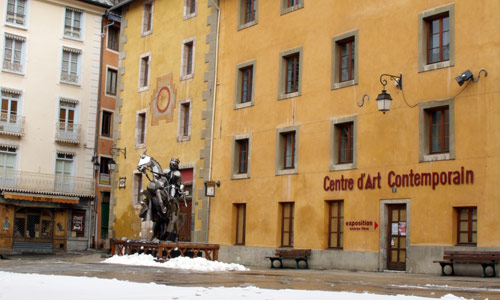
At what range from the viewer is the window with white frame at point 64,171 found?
40656 mm

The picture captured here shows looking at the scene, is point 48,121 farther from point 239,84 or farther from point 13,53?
point 239,84

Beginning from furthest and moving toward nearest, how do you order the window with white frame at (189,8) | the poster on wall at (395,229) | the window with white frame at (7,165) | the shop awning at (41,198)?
the window with white frame at (7,165), the shop awning at (41,198), the window with white frame at (189,8), the poster on wall at (395,229)

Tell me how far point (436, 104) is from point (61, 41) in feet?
85.1

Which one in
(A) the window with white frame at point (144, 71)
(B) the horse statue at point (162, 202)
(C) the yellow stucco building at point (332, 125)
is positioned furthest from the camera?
(A) the window with white frame at point (144, 71)

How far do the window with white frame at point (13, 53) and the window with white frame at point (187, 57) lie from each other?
12.0m

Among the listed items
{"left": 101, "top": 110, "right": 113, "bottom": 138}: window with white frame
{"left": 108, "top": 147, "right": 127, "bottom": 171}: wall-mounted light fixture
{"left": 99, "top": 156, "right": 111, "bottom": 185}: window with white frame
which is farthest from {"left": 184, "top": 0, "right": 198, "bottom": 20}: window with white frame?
{"left": 99, "top": 156, "right": 111, "bottom": 185}: window with white frame

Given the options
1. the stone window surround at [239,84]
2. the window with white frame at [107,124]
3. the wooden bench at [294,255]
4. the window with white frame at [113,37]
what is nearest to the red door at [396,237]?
the wooden bench at [294,255]

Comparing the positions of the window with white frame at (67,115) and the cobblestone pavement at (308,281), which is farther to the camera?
the window with white frame at (67,115)

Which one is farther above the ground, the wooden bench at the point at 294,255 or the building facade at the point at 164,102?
the building facade at the point at 164,102

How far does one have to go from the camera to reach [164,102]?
3288 cm

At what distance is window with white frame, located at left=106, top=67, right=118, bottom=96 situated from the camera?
43625mm

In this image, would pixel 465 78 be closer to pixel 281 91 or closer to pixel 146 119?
pixel 281 91

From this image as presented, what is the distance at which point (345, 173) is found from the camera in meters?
23.9

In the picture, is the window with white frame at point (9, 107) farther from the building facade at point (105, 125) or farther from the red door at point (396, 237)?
the red door at point (396, 237)
